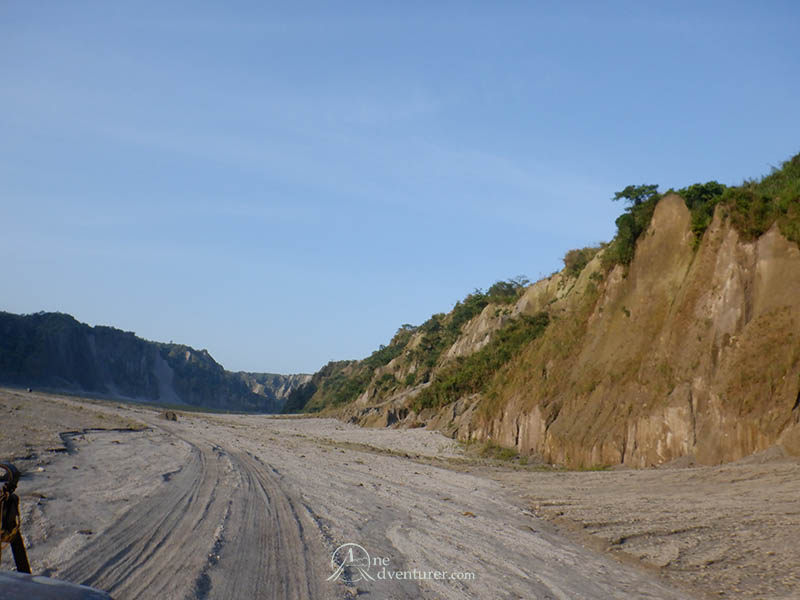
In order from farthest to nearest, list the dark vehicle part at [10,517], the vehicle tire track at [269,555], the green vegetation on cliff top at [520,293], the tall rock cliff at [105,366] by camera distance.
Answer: the tall rock cliff at [105,366] < the green vegetation on cliff top at [520,293] < the vehicle tire track at [269,555] < the dark vehicle part at [10,517]

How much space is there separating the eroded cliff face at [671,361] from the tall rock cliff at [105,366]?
101 m

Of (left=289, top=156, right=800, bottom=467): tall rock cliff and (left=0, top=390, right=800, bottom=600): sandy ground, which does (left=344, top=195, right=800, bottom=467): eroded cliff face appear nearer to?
(left=289, top=156, right=800, bottom=467): tall rock cliff

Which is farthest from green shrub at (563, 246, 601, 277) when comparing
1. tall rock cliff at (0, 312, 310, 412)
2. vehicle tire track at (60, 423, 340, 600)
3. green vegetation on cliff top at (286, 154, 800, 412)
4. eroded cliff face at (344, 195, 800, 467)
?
tall rock cliff at (0, 312, 310, 412)

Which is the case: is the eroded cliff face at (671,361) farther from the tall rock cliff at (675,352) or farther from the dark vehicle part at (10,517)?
the dark vehicle part at (10,517)

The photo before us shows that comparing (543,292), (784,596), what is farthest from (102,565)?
(543,292)

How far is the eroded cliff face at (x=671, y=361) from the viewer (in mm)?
17688

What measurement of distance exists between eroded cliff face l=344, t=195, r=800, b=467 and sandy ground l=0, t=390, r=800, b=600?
2.26 m

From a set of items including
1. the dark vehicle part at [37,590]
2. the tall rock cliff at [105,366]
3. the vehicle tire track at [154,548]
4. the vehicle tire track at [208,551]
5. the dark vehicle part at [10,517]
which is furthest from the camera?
the tall rock cliff at [105,366]

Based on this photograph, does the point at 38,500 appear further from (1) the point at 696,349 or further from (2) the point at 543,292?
(2) the point at 543,292

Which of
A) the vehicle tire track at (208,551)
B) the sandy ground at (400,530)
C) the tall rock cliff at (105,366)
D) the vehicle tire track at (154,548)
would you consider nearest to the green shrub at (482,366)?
the sandy ground at (400,530)

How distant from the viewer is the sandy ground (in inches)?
296

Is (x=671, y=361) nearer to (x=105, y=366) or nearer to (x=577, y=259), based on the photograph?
(x=577, y=259)

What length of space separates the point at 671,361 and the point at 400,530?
14.8 m

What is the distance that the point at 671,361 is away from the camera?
70.4 ft
